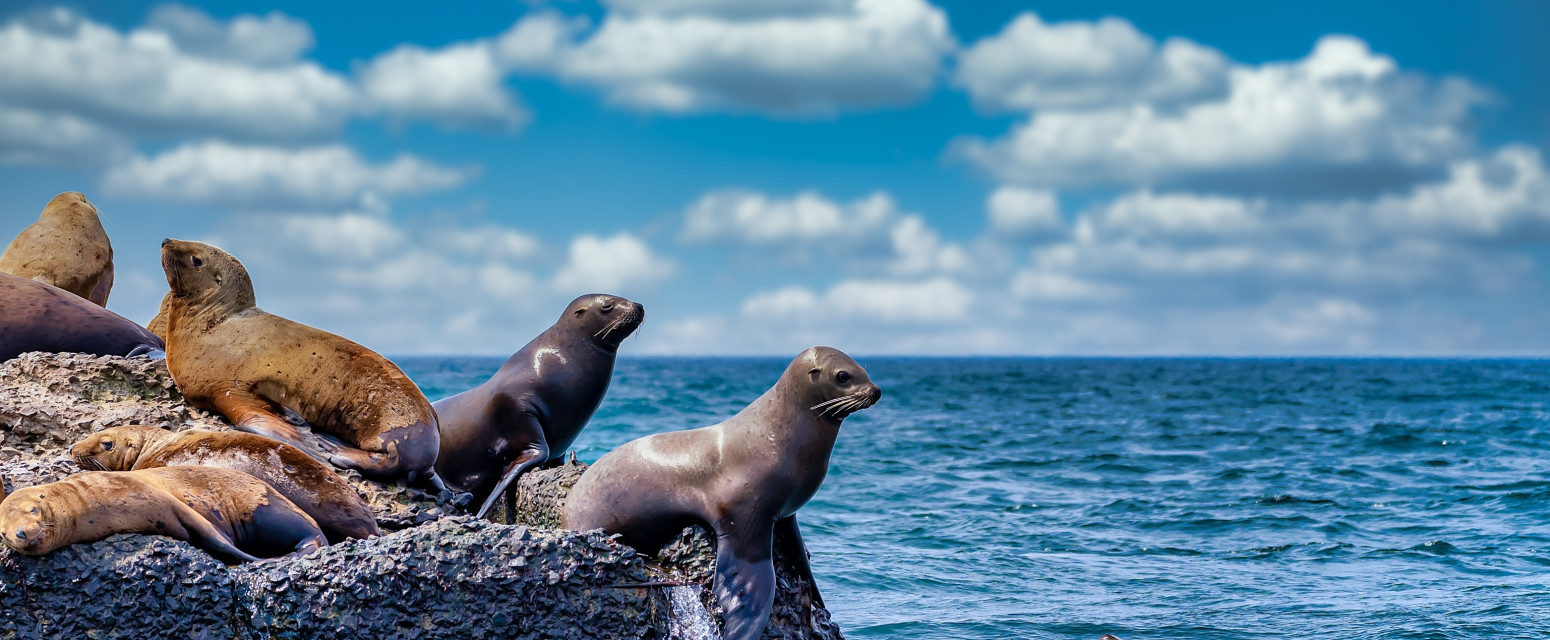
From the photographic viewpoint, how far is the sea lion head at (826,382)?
5141 mm

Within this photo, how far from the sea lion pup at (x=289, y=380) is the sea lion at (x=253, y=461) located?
57 centimetres

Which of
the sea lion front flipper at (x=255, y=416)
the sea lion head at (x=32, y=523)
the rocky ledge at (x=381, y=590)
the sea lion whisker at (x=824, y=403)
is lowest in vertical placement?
the rocky ledge at (x=381, y=590)

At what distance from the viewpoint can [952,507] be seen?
1407 centimetres

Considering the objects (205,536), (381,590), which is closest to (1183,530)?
(381,590)

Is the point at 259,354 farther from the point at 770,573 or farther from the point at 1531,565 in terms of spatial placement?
the point at 1531,565

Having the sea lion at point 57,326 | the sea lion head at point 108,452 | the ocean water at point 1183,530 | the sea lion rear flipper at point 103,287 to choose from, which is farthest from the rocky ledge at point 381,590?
the sea lion rear flipper at point 103,287

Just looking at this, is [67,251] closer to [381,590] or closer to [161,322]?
[161,322]

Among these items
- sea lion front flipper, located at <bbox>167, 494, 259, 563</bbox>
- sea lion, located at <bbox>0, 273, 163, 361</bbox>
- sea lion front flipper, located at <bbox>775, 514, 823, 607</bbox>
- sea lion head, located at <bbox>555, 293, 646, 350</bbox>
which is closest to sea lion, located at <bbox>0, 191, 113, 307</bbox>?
sea lion, located at <bbox>0, 273, 163, 361</bbox>

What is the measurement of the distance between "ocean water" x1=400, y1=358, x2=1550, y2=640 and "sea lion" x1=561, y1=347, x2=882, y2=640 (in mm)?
3108

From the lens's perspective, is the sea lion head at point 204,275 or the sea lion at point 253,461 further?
the sea lion head at point 204,275

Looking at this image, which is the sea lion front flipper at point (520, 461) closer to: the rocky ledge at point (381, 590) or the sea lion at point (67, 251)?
the rocky ledge at point (381, 590)

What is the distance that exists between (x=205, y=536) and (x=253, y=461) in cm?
73

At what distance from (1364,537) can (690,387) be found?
3570 cm

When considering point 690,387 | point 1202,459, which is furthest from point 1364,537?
point 690,387
